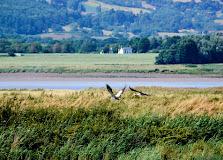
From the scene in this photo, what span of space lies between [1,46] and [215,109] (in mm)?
67025

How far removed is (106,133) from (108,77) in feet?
123

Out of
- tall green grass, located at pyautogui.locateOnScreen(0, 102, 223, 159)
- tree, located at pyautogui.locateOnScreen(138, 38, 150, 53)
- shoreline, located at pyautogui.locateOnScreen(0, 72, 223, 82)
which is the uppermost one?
tall green grass, located at pyautogui.locateOnScreen(0, 102, 223, 159)

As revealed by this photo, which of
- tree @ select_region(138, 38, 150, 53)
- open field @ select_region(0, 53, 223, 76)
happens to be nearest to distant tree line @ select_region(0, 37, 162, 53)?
tree @ select_region(138, 38, 150, 53)

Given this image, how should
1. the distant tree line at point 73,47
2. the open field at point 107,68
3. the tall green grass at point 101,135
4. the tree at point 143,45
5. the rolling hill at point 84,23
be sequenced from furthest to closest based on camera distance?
the rolling hill at point 84,23 → the tree at point 143,45 → the distant tree line at point 73,47 → the open field at point 107,68 → the tall green grass at point 101,135

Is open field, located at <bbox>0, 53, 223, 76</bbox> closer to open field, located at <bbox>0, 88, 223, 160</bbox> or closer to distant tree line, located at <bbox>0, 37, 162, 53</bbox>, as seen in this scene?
distant tree line, located at <bbox>0, 37, 162, 53</bbox>

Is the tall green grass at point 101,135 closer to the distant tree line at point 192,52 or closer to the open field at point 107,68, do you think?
the open field at point 107,68

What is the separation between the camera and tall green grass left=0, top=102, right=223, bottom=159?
20453 mm

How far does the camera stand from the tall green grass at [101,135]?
20453 millimetres

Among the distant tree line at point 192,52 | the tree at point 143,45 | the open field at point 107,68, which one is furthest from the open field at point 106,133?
the tree at point 143,45

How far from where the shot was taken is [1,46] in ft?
299

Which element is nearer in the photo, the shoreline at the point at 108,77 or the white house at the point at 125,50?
the shoreline at the point at 108,77

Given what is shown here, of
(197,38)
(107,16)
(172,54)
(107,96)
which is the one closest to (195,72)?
(172,54)

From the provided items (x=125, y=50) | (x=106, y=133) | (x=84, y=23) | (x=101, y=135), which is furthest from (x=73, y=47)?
(x=84, y=23)

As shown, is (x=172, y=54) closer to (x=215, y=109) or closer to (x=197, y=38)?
(x=197, y=38)
